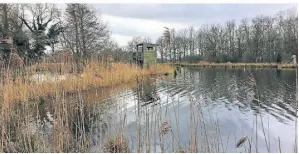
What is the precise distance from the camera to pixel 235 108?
19.9 feet

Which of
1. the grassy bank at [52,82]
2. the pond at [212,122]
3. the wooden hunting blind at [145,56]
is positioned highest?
the wooden hunting blind at [145,56]

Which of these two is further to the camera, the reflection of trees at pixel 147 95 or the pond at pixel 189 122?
the reflection of trees at pixel 147 95

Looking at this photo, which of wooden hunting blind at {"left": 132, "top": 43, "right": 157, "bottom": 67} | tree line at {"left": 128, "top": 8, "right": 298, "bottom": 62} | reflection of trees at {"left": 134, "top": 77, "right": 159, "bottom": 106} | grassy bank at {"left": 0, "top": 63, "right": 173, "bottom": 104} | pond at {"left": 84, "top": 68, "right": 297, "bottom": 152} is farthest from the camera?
tree line at {"left": 128, "top": 8, "right": 298, "bottom": 62}

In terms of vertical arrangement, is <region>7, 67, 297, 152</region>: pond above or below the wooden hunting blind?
below

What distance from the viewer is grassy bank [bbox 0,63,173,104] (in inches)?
200

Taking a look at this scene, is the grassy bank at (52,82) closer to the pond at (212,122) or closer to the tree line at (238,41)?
the pond at (212,122)

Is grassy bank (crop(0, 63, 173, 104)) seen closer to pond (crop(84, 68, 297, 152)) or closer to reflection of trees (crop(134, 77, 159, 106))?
pond (crop(84, 68, 297, 152))

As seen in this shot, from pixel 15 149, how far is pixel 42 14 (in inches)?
883

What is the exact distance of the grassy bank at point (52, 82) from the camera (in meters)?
5.07

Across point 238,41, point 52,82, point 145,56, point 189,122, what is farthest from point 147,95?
point 238,41

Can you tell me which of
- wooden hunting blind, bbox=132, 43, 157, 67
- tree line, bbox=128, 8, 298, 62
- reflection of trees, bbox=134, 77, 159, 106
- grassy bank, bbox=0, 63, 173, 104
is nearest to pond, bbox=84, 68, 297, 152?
reflection of trees, bbox=134, 77, 159, 106

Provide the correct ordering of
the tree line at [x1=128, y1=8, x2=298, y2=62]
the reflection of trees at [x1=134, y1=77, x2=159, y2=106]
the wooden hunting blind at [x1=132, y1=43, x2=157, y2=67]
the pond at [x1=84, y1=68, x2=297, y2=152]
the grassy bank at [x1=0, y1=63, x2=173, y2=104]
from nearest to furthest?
the pond at [x1=84, y1=68, x2=297, y2=152] → the grassy bank at [x1=0, y1=63, x2=173, y2=104] → the reflection of trees at [x1=134, y1=77, x2=159, y2=106] → the wooden hunting blind at [x1=132, y1=43, x2=157, y2=67] → the tree line at [x1=128, y1=8, x2=298, y2=62]

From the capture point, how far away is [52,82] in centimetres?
635

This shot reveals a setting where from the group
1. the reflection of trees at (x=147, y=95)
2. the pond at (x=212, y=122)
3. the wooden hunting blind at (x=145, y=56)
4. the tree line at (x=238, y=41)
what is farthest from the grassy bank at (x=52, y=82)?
the tree line at (x=238, y=41)
